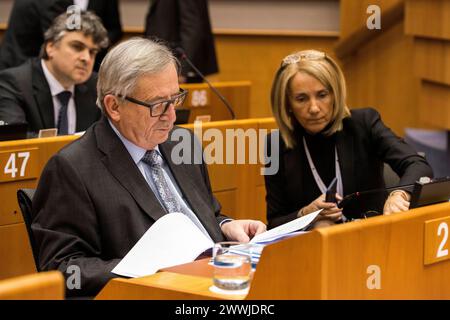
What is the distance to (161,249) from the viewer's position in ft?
7.67

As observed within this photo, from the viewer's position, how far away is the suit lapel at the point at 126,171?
258cm

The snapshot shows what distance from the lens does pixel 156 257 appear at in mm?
2328

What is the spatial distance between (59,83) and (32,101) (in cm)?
20

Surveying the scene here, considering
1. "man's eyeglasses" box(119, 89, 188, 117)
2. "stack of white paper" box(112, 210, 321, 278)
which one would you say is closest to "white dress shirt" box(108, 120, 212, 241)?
"man's eyeglasses" box(119, 89, 188, 117)

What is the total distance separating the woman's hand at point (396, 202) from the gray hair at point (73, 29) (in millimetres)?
2292

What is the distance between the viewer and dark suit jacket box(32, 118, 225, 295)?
2422 mm

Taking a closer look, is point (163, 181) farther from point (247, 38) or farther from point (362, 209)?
point (247, 38)

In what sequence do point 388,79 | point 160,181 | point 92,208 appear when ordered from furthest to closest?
point 388,79
point 160,181
point 92,208

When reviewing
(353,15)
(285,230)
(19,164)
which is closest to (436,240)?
(285,230)

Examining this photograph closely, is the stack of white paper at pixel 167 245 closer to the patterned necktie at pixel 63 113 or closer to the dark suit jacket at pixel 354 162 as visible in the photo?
the dark suit jacket at pixel 354 162

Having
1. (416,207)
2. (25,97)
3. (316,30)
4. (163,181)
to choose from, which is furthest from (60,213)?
(316,30)

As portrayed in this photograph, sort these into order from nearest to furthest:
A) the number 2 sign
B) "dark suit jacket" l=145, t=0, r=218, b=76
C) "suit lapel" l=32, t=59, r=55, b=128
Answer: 1. the number 2 sign
2. "suit lapel" l=32, t=59, r=55, b=128
3. "dark suit jacket" l=145, t=0, r=218, b=76

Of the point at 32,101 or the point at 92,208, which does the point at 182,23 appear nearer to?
the point at 32,101

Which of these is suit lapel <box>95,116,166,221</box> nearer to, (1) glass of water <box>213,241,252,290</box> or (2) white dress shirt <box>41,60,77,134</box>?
(1) glass of water <box>213,241,252,290</box>
